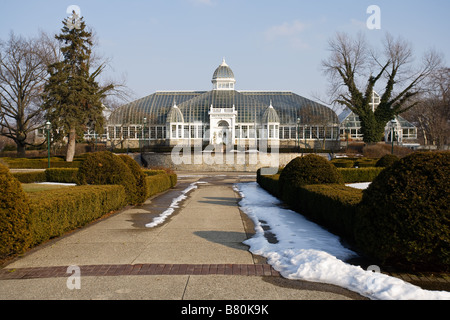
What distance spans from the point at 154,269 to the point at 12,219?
2.39m

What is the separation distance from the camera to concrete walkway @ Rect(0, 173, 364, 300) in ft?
14.8

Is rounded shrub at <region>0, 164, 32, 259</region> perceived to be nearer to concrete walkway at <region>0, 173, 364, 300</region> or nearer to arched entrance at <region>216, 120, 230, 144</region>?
concrete walkway at <region>0, 173, 364, 300</region>

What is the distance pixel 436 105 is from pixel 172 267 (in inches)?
1964

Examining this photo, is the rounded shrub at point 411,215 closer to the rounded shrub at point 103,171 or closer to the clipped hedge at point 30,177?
the rounded shrub at point 103,171

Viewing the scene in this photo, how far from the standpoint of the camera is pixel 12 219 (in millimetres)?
6004

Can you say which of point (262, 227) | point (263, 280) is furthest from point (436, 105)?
point (263, 280)

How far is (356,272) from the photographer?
5078 millimetres

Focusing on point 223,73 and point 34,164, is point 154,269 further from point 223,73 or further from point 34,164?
point 223,73

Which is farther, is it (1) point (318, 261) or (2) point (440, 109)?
(2) point (440, 109)

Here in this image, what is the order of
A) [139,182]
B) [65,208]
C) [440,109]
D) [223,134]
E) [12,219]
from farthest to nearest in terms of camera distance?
[223,134]
[440,109]
[139,182]
[65,208]
[12,219]

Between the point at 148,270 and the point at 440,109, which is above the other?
the point at 440,109

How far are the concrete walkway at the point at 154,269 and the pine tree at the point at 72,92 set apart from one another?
87.5 ft

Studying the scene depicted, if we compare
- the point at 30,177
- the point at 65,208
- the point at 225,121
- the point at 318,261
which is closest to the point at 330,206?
the point at 318,261

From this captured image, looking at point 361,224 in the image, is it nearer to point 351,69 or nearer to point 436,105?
point 351,69
